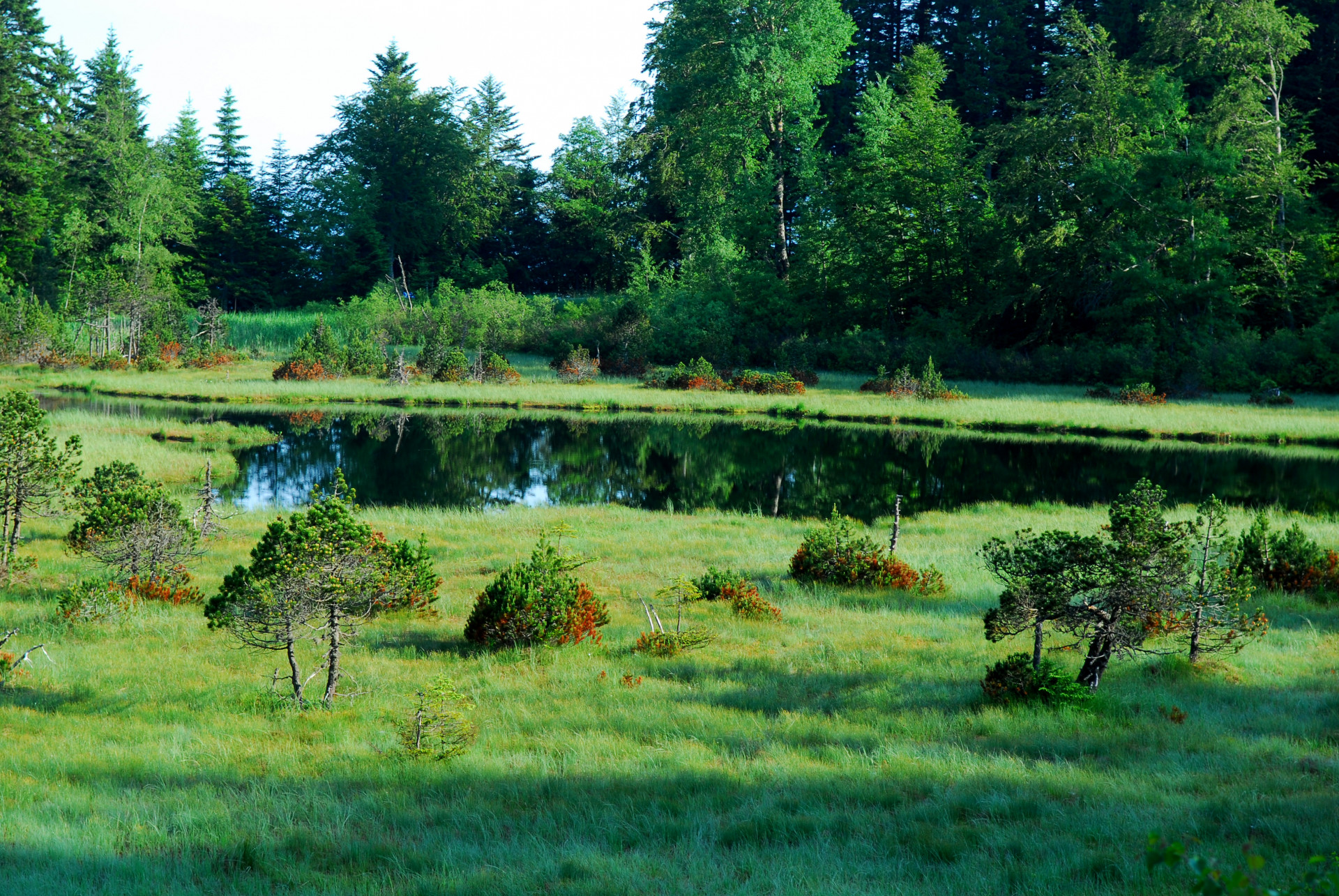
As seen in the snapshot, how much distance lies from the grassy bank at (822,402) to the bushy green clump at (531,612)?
2747 cm

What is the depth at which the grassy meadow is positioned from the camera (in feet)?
16.3

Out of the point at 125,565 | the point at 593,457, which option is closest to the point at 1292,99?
the point at 593,457

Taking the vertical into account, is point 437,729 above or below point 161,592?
below

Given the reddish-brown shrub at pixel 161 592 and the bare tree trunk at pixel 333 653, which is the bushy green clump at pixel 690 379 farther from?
the bare tree trunk at pixel 333 653

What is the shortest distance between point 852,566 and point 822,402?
28.4m

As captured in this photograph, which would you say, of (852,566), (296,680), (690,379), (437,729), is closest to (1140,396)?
(690,379)

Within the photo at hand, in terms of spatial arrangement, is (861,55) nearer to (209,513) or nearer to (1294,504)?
(1294,504)

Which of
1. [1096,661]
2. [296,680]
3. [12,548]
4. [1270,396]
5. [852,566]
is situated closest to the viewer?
[296,680]

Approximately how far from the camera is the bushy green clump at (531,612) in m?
10.1

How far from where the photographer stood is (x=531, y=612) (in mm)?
10094

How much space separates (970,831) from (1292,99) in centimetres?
5338

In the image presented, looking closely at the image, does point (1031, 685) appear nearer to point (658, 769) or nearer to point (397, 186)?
point (658, 769)

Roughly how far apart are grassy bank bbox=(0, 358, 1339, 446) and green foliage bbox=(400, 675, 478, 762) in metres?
30.6

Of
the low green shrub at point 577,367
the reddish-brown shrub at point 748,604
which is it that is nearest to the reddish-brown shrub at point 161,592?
the reddish-brown shrub at point 748,604
